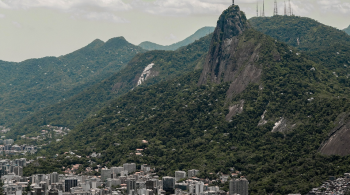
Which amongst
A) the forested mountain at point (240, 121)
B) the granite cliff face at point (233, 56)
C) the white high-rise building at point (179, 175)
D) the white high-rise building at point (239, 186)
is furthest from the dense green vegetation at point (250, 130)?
the white high-rise building at point (179, 175)

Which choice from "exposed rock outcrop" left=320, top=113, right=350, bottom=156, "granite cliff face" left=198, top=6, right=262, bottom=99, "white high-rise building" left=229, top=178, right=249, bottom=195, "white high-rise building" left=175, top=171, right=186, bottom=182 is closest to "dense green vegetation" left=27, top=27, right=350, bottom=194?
"white high-rise building" left=229, top=178, right=249, bottom=195

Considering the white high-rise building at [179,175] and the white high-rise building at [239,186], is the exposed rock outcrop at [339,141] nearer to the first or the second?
the white high-rise building at [239,186]

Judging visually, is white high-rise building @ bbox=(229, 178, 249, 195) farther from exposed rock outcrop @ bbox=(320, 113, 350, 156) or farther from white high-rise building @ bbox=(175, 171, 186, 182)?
white high-rise building @ bbox=(175, 171, 186, 182)

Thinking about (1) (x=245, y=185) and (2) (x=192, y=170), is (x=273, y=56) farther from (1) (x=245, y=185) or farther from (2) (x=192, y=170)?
(1) (x=245, y=185)

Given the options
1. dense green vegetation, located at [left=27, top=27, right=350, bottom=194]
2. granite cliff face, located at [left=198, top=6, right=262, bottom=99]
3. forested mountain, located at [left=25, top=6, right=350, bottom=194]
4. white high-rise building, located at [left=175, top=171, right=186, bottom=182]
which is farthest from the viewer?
granite cliff face, located at [left=198, top=6, right=262, bottom=99]

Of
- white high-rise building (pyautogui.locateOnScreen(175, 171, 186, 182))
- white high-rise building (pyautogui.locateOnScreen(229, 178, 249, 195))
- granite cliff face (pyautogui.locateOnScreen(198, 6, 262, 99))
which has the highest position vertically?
granite cliff face (pyautogui.locateOnScreen(198, 6, 262, 99))

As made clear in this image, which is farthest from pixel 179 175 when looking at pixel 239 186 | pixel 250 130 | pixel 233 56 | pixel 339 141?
pixel 233 56

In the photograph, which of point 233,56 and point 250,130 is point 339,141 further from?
point 233,56
